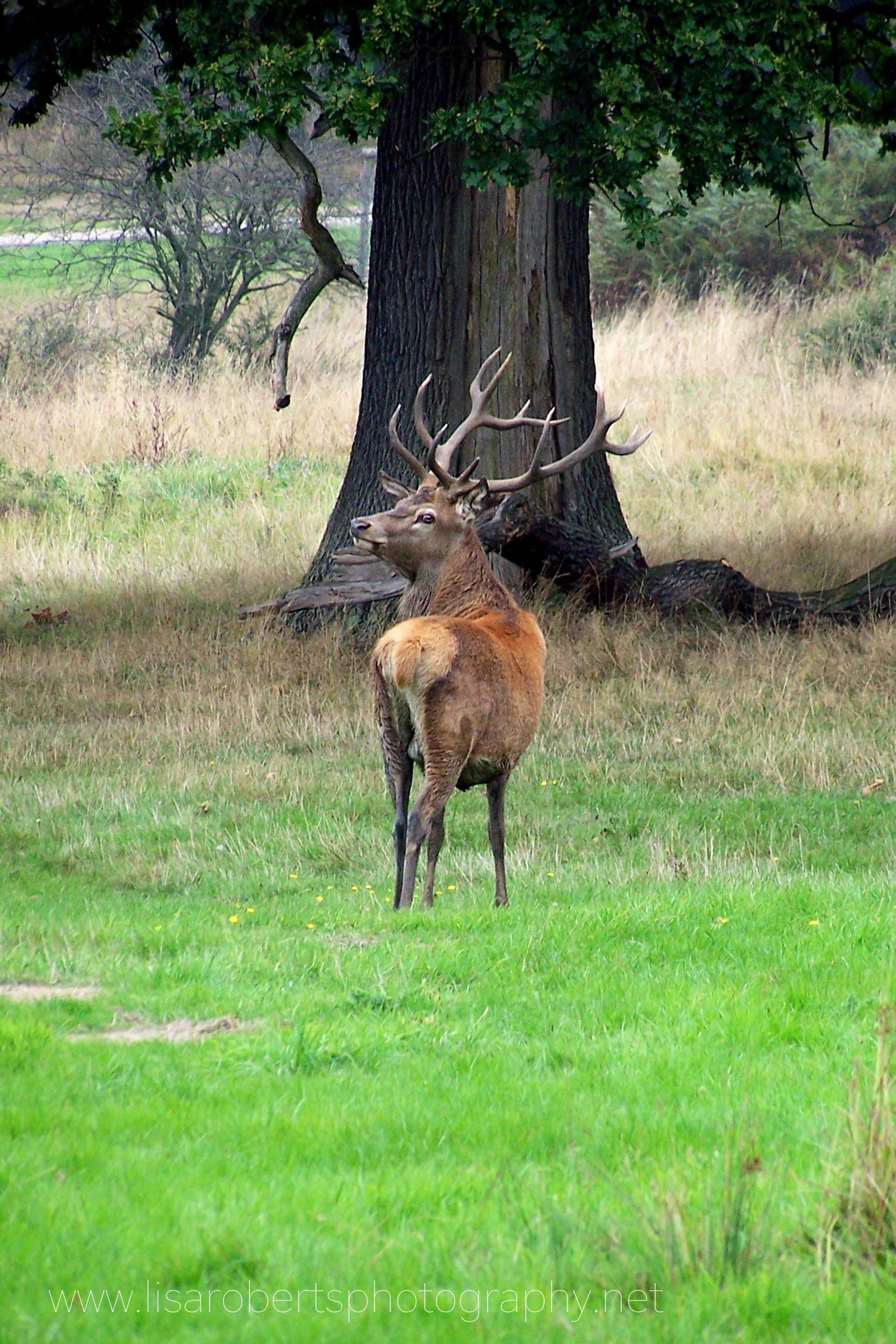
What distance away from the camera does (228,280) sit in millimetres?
27562

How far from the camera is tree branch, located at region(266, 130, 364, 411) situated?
12234mm

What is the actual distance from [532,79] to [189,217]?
16.2 m

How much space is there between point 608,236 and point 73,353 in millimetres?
11019

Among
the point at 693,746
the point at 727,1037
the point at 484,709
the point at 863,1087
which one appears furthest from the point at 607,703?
the point at 863,1087

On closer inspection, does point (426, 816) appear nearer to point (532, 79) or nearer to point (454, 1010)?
point (454, 1010)

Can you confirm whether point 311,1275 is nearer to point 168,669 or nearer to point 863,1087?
point 863,1087

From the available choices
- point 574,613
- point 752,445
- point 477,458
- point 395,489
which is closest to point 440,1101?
point 395,489

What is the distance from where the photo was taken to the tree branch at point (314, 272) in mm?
12234

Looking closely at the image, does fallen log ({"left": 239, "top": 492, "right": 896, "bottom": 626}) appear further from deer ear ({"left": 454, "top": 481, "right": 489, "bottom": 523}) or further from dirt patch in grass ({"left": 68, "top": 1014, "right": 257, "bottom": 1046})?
dirt patch in grass ({"left": 68, "top": 1014, "right": 257, "bottom": 1046})

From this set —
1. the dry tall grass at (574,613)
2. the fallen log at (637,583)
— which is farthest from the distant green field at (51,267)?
the fallen log at (637,583)

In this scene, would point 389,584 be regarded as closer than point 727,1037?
No

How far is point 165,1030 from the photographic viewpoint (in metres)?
5.14

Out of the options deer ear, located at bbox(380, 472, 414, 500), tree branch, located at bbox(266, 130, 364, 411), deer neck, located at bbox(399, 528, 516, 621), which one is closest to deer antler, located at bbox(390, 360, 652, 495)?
deer ear, located at bbox(380, 472, 414, 500)

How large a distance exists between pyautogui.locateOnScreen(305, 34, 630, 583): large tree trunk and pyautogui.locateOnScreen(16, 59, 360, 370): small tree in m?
12.9
